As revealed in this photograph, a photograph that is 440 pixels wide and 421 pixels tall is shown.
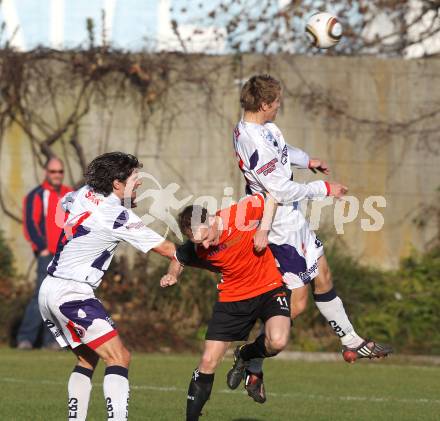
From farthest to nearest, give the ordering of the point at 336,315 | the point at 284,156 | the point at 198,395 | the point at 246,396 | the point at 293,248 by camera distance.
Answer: the point at 246,396
the point at 336,315
the point at 293,248
the point at 284,156
the point at 198,395

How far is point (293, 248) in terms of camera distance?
29.1 feet

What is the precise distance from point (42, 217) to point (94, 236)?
22.9ft

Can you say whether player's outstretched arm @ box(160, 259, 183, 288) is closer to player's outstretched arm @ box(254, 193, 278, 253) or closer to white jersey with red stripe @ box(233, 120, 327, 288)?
player's outstretched arm @ box(254, 193, 278, 253)

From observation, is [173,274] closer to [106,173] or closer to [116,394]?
[106,173]

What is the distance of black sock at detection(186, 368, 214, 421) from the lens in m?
7.86

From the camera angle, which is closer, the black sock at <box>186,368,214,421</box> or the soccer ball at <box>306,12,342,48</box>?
the black sock at <box>186,368,214,421</box>

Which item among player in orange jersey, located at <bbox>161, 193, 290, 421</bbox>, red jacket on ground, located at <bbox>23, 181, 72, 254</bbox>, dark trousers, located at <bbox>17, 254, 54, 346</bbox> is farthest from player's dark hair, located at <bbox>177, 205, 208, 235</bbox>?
red jacket on ground, located at <bbox>23, 181, 72, 254</bbox>

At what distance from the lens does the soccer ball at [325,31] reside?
9680 millimetres

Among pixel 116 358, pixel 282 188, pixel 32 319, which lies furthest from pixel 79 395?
pixel 32 319

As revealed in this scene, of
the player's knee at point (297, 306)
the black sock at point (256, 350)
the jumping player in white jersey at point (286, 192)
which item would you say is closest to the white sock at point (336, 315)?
the jumping player in white jersey at point (286, 192)

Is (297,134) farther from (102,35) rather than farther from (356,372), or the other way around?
(356,372)

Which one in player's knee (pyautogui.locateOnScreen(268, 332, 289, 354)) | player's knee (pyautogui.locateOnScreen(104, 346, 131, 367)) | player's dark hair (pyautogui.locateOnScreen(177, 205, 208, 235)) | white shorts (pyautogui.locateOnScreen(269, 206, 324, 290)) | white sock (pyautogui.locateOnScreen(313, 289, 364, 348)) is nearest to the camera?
player's knee (pyautogui.locateOnScreen(104, 346, 131, 367))

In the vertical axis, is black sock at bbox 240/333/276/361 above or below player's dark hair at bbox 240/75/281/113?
below

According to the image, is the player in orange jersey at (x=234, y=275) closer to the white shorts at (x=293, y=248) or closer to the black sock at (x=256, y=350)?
the black sock at (x=256, y=350)
